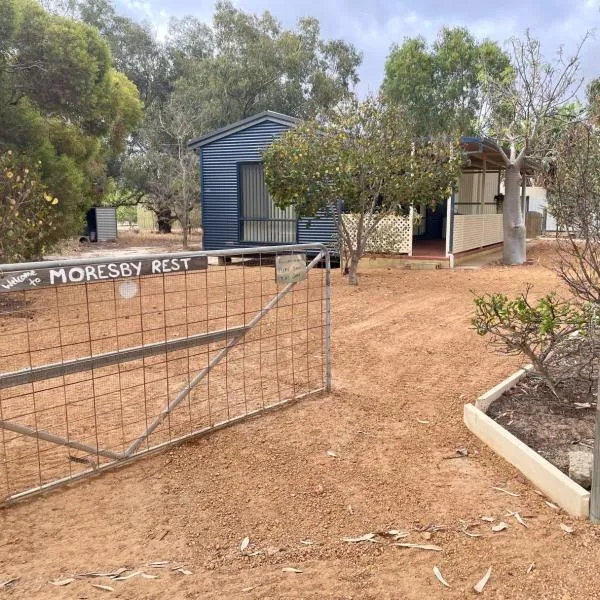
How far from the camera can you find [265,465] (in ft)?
13.0

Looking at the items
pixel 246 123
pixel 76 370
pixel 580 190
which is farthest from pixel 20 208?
pixel 580 190

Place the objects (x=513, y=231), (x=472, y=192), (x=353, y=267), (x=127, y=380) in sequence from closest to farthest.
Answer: (x=127, y=380), (x=353, y=267), (x=513, y=231), (x=472, y=192)

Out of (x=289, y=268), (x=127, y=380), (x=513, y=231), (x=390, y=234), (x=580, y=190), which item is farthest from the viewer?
(x=513, y=231)

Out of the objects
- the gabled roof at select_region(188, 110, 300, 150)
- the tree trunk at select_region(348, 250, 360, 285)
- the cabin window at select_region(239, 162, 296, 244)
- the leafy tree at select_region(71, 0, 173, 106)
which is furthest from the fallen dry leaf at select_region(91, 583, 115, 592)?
the leafy tree at select_region(71, 0, 173, 106)

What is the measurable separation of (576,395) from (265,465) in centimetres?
254

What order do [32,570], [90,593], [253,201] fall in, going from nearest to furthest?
[90,593], [32,570], [253,201]

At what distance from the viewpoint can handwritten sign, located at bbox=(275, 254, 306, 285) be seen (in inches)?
191

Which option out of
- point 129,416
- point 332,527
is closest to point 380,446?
point 332,527

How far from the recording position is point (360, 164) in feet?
35.6

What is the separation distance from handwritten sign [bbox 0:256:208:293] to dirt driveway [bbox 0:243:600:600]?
1.28 m

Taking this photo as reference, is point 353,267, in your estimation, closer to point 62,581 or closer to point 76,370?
point 76,370

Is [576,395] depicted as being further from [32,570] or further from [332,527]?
[32,570]

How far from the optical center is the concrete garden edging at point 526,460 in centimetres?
328

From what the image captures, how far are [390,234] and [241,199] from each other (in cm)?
466
